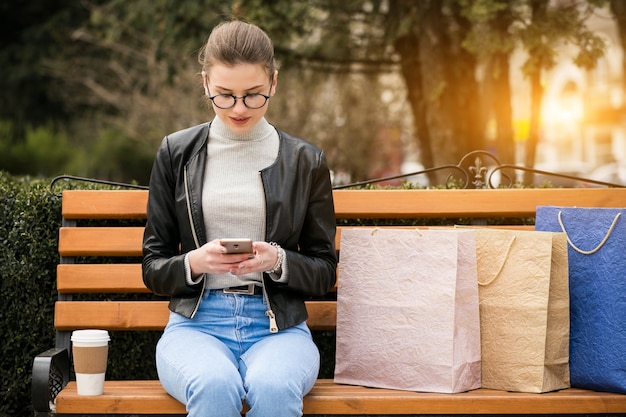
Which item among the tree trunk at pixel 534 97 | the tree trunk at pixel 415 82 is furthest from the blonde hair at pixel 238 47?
the tree trunk at pixel 415 82

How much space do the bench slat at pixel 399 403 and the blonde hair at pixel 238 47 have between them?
122cm

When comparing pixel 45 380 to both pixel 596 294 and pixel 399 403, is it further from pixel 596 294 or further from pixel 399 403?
pixel 596 294

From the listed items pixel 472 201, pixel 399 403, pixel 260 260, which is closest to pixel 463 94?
pixel 472 201

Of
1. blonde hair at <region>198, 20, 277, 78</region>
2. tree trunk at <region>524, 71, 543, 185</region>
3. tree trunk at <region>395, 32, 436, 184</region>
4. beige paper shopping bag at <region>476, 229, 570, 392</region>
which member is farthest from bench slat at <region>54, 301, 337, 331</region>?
tree trunk at <region>395, 32, 436, 184</region>

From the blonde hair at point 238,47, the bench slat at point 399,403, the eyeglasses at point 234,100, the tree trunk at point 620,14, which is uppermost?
the tree trunk at point 620,14

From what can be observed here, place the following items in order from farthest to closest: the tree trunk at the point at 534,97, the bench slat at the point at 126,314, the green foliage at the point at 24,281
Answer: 1. the tree trunk at the point at 534,97
2. the green foliage at the point at 24,281
3. the bench slat at the point at 126,314

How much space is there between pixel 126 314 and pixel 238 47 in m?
1.33

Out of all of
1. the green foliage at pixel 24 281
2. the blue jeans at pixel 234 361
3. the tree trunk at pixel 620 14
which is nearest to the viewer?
the blue jeans at pixel 234 361

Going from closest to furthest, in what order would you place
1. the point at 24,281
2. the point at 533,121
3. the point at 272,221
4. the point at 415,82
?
the point at 272,221 → the point at 24,281 → the point at 533,121 → the point at 415,82

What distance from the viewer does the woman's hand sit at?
311cm

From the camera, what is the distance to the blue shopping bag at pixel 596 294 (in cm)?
346

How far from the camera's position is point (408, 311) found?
11.5 ft

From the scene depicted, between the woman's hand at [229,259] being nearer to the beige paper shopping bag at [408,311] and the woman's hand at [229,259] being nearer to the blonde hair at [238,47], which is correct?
the beige paper shopping bag at [408,311]

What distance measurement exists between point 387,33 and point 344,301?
6.62 m
